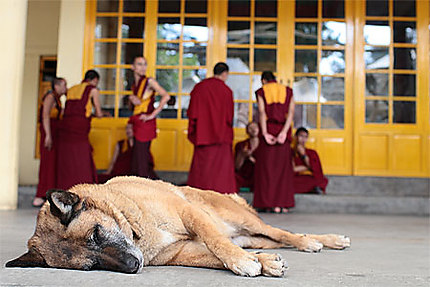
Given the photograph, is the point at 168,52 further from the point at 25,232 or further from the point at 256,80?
the point at 25,232

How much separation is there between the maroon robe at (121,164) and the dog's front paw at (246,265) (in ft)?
16.3

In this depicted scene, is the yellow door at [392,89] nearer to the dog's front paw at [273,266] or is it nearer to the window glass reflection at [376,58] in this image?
the window glass reflection at [376,58]

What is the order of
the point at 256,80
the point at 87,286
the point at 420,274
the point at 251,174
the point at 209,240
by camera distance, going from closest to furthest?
the point at 87,286 → the point at 209,240 → the point at 420,274 → the point at 251,174 → the point at 256,80

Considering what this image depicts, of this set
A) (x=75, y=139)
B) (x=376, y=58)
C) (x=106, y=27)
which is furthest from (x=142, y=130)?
(x=376, y=58)

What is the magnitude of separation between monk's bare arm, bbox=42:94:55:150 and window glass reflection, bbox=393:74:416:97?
4.66 meters

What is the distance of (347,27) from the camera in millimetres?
7355

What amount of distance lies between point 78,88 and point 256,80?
2613 mm

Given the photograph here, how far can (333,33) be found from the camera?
740 cm

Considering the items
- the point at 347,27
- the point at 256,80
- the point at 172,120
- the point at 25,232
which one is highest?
the point at 347,27

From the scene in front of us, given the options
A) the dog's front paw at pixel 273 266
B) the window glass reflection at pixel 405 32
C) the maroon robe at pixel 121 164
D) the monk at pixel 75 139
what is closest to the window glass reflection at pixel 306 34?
the window glass reflection at pixel 405 32

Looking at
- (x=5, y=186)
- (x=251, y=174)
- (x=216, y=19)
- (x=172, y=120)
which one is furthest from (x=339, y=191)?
(x=5, y=186)

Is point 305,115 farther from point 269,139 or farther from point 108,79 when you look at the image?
point 108,79

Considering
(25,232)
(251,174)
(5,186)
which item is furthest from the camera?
(251,174)

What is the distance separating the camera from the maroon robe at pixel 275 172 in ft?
19.7
